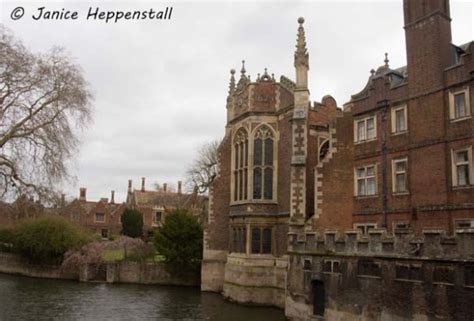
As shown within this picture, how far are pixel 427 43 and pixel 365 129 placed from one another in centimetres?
425

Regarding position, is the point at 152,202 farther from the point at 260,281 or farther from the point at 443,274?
the point at 443,274

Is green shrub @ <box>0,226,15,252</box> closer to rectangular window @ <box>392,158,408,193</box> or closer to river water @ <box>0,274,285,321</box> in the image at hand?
river water @ <box>0,274,285,321</box>

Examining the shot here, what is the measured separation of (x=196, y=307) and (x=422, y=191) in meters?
12.3

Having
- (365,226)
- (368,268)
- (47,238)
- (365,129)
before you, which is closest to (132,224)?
(47,238)

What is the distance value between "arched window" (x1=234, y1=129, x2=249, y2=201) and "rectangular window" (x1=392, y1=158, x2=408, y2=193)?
9204 mm

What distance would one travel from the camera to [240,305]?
77.4 feet

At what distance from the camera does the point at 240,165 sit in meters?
26.4

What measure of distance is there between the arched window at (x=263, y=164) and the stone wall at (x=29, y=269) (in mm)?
17880

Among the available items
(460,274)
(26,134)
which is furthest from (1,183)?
(460,274)

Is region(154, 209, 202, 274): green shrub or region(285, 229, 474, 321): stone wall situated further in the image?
region(154, 209, 202, 274): green shrub

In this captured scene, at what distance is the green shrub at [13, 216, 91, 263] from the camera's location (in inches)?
1448

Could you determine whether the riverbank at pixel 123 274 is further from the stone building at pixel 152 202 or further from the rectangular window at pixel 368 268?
the stone building at pixel 152 202

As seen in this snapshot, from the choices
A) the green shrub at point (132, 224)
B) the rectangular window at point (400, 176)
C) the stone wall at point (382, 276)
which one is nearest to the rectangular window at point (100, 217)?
the green shrub at point (132, 224)

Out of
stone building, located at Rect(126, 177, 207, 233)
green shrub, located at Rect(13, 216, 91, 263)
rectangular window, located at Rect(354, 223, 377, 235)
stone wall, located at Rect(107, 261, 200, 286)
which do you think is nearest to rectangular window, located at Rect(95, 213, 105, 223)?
stone building, located at Rect(126, 177, 207, 233)
